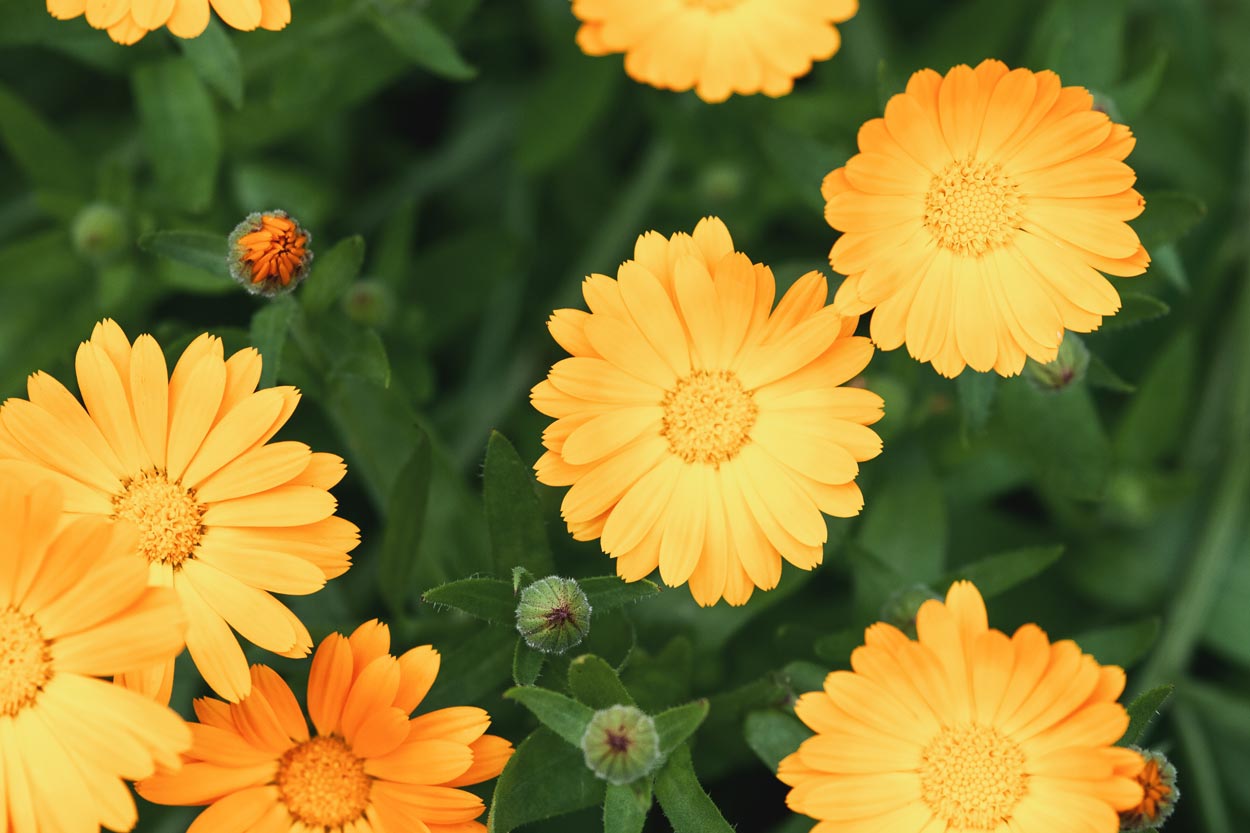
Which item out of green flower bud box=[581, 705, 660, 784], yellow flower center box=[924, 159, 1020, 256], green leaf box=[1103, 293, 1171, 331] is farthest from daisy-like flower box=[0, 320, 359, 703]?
green leaf box=[1103, 293, 1171, 331]

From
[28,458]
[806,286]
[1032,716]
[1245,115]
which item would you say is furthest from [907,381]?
[28,458]

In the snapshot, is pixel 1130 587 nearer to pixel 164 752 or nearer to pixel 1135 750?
pixel 1135 750

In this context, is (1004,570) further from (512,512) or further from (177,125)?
(177,125)

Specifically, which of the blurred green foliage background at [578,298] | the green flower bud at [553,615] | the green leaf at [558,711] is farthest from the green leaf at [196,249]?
the green leaf at [558,711]

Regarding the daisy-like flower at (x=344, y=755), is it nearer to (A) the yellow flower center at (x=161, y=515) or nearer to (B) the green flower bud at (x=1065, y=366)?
(A) the yellow flower center at (x=161, y=515)

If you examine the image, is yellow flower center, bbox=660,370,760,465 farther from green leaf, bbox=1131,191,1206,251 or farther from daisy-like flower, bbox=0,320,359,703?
green leaf, bbox=1131,191,1206,251

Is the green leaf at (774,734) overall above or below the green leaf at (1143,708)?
above
